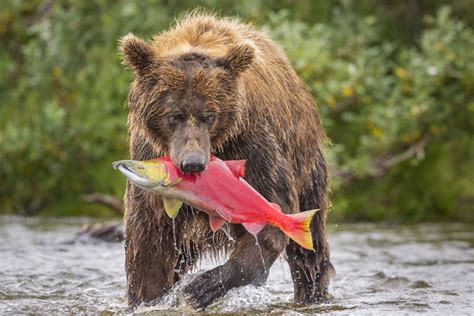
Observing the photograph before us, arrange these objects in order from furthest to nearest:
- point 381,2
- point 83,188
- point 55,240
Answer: point 381,2 → point 83,188 → point 55,240

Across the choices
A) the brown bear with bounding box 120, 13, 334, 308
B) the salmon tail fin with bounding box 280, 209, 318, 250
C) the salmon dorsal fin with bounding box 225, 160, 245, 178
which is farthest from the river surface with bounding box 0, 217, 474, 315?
the salmon dorsal fin with bounding box 225, 160, 245, 178

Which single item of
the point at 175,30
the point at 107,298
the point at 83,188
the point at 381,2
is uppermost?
the point at 381,2

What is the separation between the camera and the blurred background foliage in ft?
39.8

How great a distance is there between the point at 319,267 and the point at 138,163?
7.14 ft

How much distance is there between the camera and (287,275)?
862 cm

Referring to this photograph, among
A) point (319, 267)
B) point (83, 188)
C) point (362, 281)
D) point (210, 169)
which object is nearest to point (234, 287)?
point (210, 169)

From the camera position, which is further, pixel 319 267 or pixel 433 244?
pixel 433 244

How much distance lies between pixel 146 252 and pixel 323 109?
6443 mm

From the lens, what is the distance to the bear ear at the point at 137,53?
569 centimetres

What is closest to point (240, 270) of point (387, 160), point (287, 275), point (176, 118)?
point (176, 118)

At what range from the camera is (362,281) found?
7973 mm

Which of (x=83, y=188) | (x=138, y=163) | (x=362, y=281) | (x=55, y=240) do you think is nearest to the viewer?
(x=138, y=163)

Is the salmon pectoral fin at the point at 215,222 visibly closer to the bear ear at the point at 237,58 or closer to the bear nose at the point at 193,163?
the bear nose at the point at 193,163

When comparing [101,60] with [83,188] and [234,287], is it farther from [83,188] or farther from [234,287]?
[234,287]
